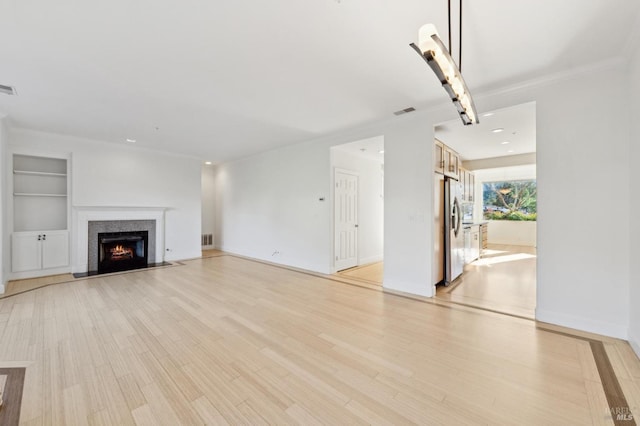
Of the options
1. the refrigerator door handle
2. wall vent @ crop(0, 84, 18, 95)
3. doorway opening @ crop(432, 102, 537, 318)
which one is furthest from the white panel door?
wall vent @ crop(0, 84, 18, 95)

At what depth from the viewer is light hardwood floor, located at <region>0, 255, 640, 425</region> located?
1697 millimetres

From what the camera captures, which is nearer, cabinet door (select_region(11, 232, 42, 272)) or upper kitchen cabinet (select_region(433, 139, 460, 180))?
upper kitchen cabinet (select_region(433, 139, 460, 180))

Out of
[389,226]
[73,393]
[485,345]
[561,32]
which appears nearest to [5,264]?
[73,393]

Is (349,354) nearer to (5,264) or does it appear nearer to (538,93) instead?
(538,93)

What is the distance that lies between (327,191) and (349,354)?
3477mm

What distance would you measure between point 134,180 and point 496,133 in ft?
25.4

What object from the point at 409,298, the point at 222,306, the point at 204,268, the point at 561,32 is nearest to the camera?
the point at 561,32

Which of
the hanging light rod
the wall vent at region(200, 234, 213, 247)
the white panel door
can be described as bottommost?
the wall vent at region(200, 234, 213, 247)

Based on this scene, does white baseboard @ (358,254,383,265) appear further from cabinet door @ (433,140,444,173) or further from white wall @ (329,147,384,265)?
cabinet door @ (433,140,444,173)

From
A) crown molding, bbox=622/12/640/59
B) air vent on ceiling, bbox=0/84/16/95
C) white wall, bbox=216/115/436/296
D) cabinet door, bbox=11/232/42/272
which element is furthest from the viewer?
cabinet door, bbox=11/232/42/272

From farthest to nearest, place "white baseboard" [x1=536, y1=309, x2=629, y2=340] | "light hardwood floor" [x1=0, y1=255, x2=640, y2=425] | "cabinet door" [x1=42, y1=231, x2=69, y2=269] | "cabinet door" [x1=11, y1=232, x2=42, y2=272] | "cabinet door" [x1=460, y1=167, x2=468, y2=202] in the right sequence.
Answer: "cabinet door" [x1=460, y1=167, x2=468, y2=202]
"cabinet door" [x1=42, y1=231, x2=69, y2=269]
"cabinet door" [x1=11, y1=232, x2=42, y2=272]
"white baseboard" [x1=536, y1=309, x2=629, y2=340]
"light hardwood floor" [x1=0, y1=255, x2=640, y2=425]

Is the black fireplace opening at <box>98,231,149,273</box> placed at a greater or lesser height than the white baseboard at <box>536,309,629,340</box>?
greater

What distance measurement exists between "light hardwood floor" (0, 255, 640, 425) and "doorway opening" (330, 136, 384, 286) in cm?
193

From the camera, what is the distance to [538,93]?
310 centimetres
